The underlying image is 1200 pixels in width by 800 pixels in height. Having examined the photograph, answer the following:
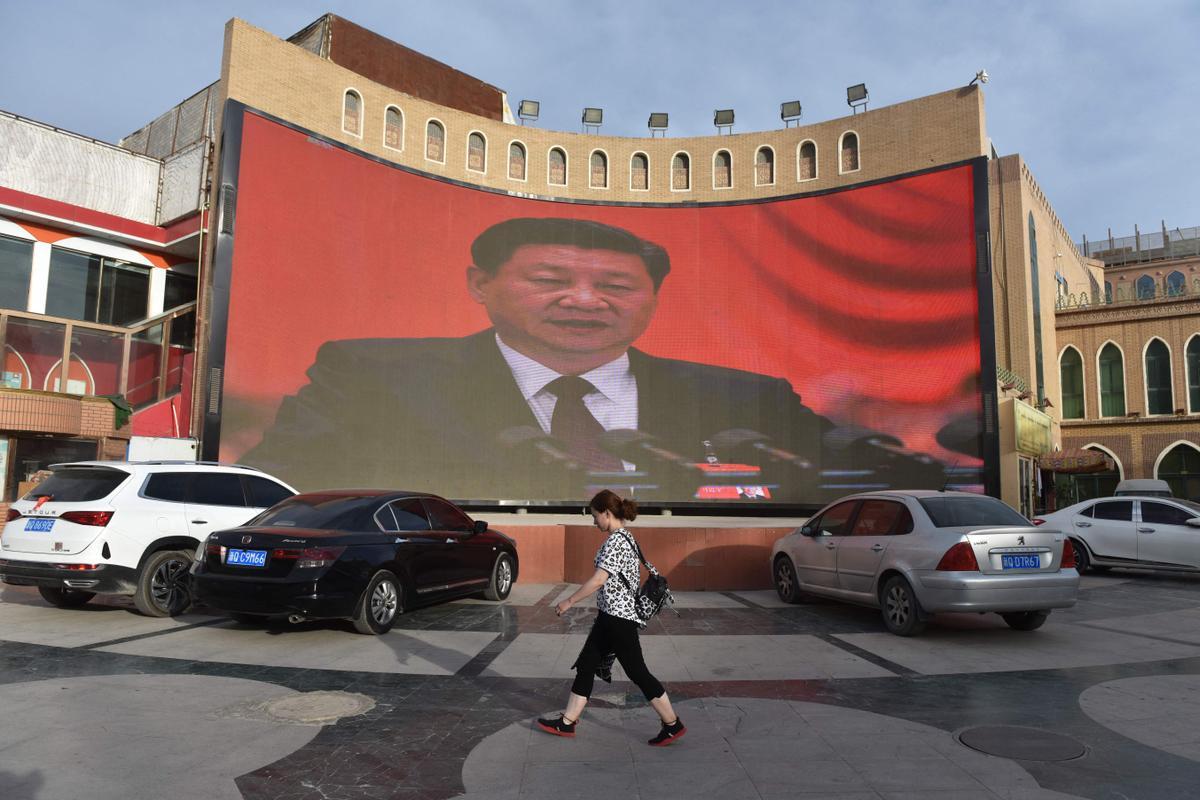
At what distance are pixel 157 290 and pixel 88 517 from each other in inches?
612

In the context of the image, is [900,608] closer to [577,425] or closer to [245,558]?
[245,558]

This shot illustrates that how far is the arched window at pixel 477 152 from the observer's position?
26531mm

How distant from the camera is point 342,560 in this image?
7.31 meters

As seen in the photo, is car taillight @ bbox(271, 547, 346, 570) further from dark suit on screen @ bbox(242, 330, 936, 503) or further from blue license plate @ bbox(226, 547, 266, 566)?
dark suit on screen @ bbox(242, 330, 936, 503)

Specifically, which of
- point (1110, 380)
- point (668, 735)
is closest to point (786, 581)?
point (668, 735)

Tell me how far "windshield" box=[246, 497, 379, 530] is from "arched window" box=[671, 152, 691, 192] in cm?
2230

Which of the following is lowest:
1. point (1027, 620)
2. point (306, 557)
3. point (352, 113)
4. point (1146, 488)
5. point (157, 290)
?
point (1027, 620)

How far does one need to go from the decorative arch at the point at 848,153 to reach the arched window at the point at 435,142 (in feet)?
44.6

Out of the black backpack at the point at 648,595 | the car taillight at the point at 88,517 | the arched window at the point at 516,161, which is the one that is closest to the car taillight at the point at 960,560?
the black backpack at the point at 648,595

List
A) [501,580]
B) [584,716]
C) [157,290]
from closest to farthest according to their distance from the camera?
[584,716]
[501,580]
[157,290]

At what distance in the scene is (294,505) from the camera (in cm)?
831

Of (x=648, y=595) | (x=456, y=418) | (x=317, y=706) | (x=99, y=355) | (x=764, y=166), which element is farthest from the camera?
(x=764, y=166)

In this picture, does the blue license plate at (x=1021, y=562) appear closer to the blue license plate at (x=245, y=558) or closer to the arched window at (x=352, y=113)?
the blue license plate at (x=245, y=558)

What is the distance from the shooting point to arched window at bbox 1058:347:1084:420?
34156 mm
